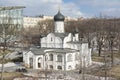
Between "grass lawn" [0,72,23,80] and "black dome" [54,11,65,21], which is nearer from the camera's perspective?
"grass lawn" [0,72,23,80]

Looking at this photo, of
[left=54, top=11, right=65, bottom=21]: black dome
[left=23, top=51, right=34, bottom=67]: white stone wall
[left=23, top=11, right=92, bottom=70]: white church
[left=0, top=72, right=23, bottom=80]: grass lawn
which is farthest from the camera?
[left=54, top=11, right=65, bottom=21]: black dome

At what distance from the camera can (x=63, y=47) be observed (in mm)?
38844

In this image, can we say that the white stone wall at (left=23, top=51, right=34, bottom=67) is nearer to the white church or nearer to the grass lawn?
the white church

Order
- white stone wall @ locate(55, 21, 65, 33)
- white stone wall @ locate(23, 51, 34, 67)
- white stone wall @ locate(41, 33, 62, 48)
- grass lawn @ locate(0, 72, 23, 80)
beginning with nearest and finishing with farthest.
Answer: grass lawn @ locate(0, 72, 23, 80) < white stone wall @ locate(23, 51, 34, 67) < white stone wall @ locate(41, 33, 62, 48) < white stone wall @ locate(55, 21, 65, 33)

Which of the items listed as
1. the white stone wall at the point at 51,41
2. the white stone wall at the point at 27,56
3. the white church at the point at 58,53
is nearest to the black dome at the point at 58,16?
the white church at the point at 58,53

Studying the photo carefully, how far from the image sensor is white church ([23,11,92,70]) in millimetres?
37656

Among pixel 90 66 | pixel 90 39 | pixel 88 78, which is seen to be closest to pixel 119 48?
pixel 90 39

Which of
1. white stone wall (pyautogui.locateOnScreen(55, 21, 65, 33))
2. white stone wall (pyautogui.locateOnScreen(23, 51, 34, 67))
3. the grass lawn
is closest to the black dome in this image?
white stone wall (pyautogui.locateOnScreen(55, 21, 65, 33))

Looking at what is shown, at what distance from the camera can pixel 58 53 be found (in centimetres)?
3759

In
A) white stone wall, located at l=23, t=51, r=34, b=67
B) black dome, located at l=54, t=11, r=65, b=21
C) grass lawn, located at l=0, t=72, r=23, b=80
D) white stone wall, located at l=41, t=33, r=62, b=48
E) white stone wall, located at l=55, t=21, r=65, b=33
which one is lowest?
grass lawn, located at l=0, t=72, r=23, b=80

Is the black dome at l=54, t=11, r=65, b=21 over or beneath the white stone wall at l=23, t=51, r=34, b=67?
over

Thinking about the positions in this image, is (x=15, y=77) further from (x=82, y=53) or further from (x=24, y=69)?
(x=82, y=53)

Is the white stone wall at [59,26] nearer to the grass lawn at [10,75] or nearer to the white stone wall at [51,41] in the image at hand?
the white stone wall at [51,41]

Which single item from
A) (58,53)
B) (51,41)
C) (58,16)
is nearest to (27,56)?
(51,41)
